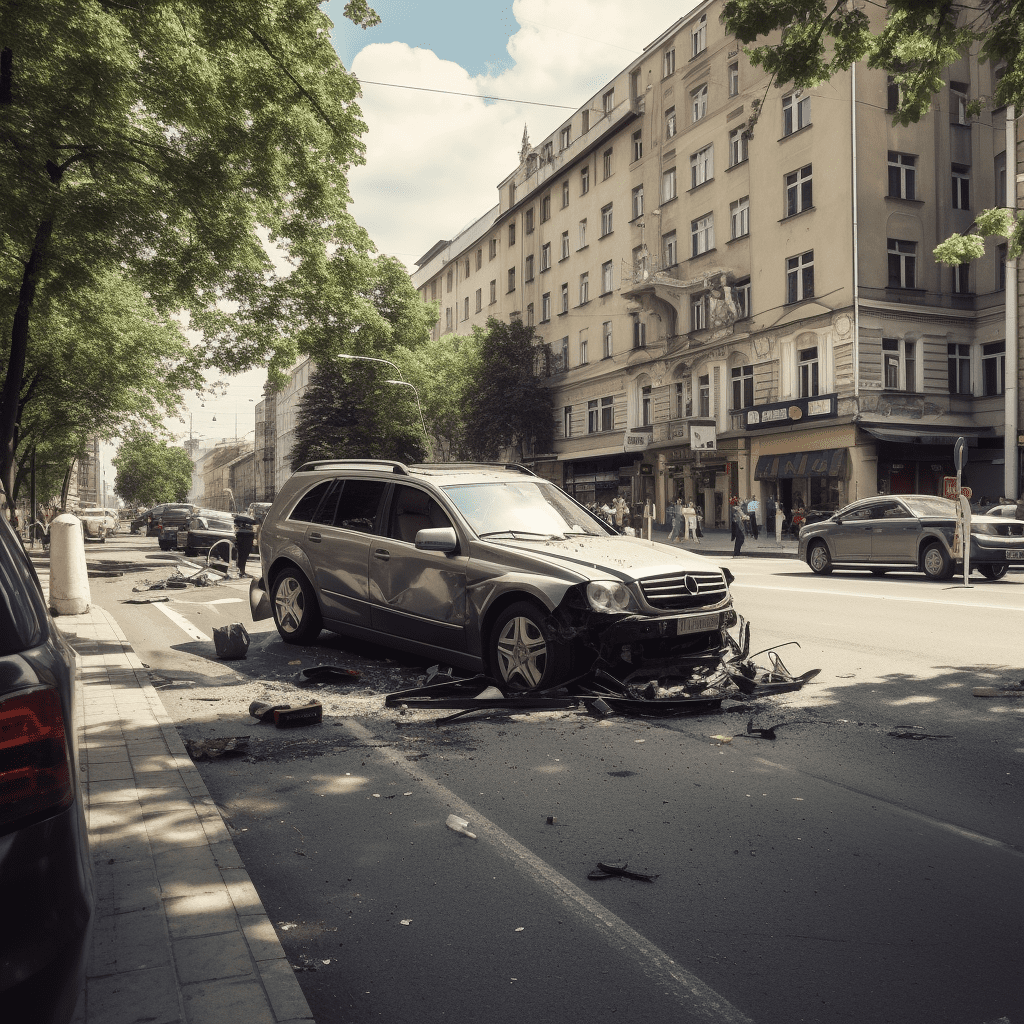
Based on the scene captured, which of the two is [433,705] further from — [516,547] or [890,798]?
[890,798]

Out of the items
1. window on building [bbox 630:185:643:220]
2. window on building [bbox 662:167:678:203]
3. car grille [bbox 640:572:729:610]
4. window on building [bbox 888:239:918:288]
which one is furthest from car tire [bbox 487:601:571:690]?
window on building [bbox 630:185:643:220]

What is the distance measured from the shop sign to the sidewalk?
94.9ft

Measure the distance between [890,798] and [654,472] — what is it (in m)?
37.8

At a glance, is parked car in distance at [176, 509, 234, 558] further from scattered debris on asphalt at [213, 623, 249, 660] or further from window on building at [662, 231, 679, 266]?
window on building at [662, 231, 679, 266]

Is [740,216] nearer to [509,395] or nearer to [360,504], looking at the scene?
[509,395]

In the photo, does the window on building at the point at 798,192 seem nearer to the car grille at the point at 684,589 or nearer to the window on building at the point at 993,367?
the window on building at the point at 993,367

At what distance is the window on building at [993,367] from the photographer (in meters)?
31.4

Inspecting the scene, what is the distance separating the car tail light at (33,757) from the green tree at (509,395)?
47.5 meters

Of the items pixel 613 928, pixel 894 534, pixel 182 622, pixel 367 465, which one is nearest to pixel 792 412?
pixel 894 534

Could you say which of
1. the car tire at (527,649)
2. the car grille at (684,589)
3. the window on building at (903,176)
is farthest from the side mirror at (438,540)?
the window on building at (903,176)

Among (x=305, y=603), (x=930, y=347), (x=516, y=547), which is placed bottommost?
(x=305, y=603)

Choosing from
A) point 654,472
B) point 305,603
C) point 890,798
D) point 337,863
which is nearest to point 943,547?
point 305,603

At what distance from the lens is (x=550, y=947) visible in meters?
3.05

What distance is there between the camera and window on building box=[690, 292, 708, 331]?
3834 centimetres
